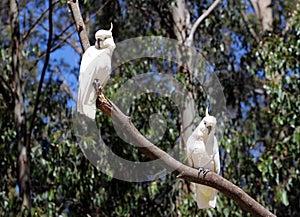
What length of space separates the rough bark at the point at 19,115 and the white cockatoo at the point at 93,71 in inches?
92.1

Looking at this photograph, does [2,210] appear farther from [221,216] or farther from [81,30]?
[81,30]

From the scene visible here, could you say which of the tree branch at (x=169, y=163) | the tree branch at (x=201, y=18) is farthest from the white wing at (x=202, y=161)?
the tree branch at (x=201, y=18)

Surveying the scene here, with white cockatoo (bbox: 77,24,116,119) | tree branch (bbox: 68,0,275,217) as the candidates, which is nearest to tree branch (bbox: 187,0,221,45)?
tree branch (bbox: 68,0,275,217)

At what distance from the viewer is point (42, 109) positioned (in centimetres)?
579

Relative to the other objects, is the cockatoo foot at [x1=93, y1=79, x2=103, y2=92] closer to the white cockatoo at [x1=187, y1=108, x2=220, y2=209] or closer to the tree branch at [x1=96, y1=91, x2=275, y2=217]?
the tree branch at [x1=96, y1=91, x2=275, y2=217]

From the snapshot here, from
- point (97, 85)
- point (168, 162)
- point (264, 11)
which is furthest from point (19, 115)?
point (264, 11)

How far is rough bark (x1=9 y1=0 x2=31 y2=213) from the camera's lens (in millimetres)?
5016

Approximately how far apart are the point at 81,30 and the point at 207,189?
3.13ft

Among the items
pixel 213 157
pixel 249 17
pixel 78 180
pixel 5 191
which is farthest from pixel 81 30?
pixel 249 17

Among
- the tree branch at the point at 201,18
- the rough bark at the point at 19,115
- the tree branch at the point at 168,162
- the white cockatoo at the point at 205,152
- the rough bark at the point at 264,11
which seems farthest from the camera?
the rough bark at the point at 264,11

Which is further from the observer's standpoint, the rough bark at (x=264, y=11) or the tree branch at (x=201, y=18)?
the rough bark at (x=264, y=11)

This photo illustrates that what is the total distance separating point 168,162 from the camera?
2.56 meters

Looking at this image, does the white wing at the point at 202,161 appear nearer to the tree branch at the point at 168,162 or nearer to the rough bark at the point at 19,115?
the tree branch at the point at 168,162

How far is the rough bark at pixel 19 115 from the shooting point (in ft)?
16.5
